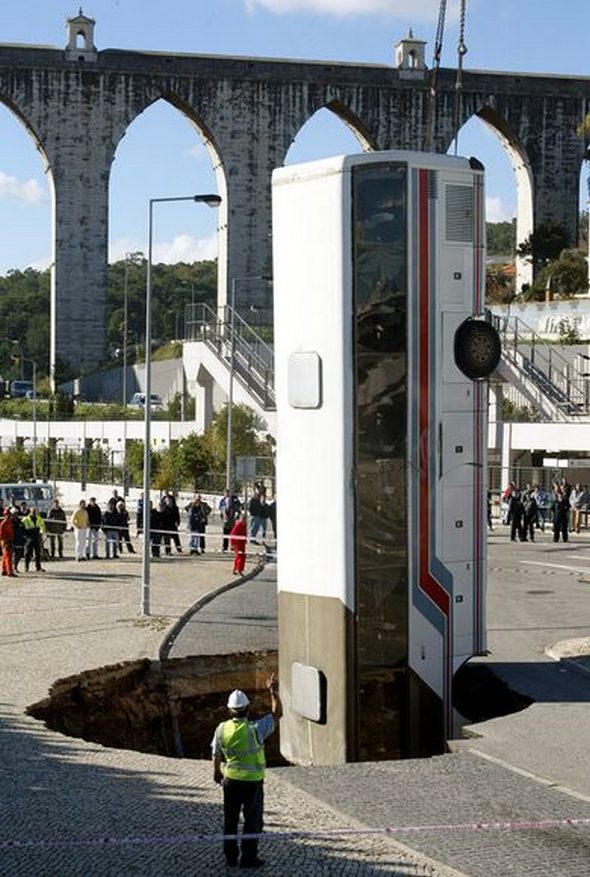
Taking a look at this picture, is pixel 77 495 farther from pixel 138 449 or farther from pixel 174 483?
pixel 174 483

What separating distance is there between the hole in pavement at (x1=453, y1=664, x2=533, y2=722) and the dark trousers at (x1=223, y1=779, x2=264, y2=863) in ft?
20.2

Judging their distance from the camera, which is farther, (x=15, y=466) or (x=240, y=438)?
(x=15, y=466)

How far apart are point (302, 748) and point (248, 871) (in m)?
5.67

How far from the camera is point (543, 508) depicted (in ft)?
147

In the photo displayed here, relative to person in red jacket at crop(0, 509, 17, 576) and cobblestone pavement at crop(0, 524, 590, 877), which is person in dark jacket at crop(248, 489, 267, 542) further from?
cobblestone pavement at crop(0, 524, 590, 877)

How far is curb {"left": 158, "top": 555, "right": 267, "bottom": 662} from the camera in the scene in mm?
21728

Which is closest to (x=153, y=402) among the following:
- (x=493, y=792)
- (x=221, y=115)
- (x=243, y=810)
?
(x=221, y=115)

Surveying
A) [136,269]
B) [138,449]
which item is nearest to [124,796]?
[138,449]

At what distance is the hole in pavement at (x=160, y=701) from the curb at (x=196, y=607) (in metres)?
0.46

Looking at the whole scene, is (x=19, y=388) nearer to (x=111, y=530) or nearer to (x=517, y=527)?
(x=517, y=527)

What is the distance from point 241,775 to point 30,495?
127ft

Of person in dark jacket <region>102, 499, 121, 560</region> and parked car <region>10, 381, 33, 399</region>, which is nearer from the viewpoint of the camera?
person in dark jacket <region>102, 499, 121, 560</region>

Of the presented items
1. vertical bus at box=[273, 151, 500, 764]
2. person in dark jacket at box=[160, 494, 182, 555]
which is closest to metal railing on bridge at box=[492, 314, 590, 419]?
person in dark jacket at box=[160, 494, 182, 555]

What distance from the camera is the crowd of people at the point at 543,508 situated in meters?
39.7
